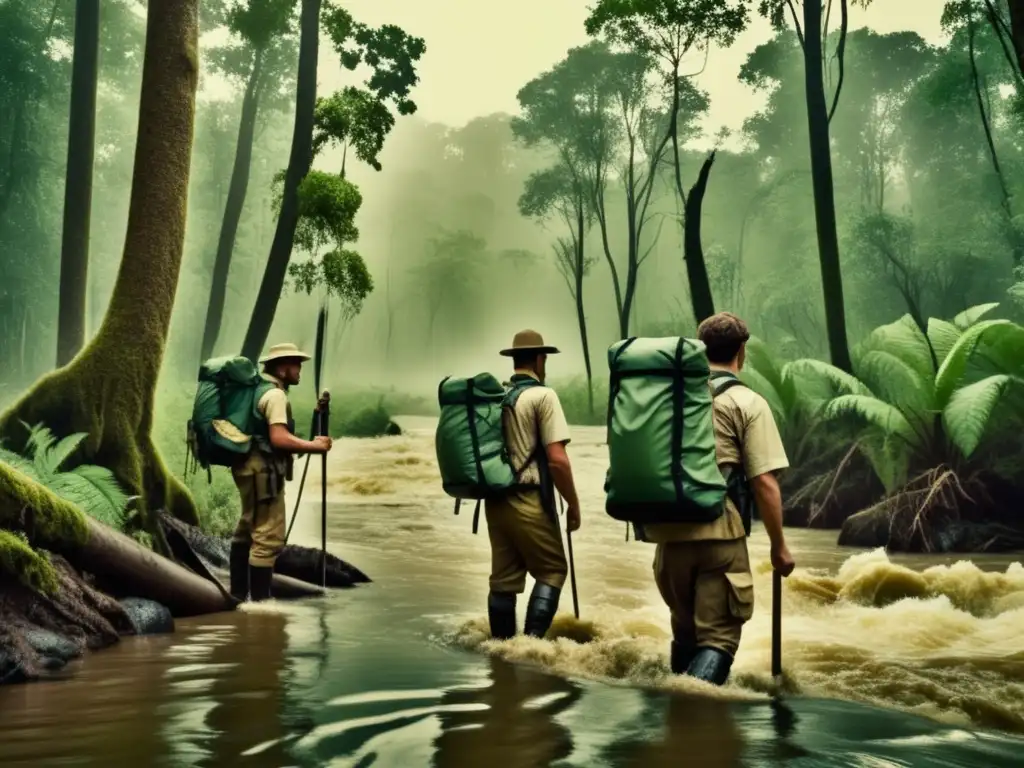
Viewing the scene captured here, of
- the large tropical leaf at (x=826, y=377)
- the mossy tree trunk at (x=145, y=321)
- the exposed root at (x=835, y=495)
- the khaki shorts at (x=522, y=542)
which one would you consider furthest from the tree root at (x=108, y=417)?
the large tropical leaf at (x=826, y=377)

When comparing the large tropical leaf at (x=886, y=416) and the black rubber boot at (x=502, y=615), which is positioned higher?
the large tropical leaf at (x=886, y=416)

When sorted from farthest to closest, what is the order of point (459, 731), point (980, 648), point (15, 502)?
point (980, 648) < point (15, 502) < point (459, 731)

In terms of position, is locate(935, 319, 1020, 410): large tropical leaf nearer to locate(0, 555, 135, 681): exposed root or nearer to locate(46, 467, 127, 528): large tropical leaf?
locate(46, 467, 127, 528): large tropical leaf

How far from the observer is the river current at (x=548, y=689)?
450cm

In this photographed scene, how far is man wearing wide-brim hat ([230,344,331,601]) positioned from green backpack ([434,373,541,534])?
2091 millimetres

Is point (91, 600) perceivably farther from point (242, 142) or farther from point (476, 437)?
point (242, 142)

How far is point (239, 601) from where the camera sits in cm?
923

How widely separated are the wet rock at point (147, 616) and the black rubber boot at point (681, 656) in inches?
147

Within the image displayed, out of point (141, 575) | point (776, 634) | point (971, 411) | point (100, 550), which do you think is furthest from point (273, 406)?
point (971, 411)

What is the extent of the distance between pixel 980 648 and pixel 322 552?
5.39 metres

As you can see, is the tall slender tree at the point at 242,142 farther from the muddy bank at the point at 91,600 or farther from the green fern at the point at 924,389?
the muddy bank at the point at 91,600

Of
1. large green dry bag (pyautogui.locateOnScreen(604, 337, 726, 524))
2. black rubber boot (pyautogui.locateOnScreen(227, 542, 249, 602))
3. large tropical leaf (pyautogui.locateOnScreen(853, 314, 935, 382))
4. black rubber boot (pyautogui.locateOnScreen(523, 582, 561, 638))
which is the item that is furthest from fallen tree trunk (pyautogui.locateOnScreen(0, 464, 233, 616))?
large tropical leaf (pyautogui.locateOnScreen(853, 314, 935, 382))

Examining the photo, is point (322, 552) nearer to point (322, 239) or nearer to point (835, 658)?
point (835, 658)

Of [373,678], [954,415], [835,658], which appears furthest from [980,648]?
[954,415]
